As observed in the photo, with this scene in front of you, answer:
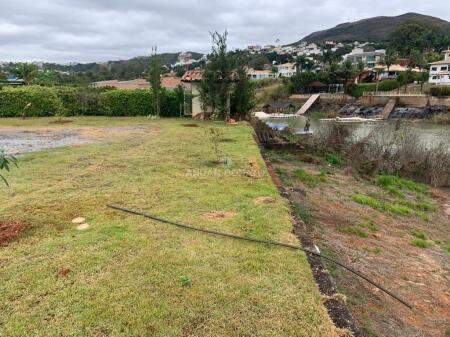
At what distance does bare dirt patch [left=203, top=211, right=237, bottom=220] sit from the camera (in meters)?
4.84

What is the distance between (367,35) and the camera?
187 m

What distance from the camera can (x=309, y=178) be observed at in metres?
10.0

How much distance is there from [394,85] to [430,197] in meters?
56.0

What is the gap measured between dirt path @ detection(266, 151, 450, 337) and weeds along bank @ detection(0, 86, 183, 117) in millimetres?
11007

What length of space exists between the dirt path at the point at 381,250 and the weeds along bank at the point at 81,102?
11.0 metres

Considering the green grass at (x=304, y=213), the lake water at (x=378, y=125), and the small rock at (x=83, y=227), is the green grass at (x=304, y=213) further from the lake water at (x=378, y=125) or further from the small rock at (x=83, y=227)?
the lake water at (x=378, y=125)

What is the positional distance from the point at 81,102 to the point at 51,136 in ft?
27.5

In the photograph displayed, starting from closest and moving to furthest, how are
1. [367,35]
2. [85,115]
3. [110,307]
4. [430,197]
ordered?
[110,307], [430,197], [85,115], [367,35]

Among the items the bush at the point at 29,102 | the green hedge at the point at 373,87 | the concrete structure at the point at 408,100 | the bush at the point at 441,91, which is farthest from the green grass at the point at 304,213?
the green hedge at the point at 373,87

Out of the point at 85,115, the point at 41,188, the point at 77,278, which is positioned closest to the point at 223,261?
the point at 77,278

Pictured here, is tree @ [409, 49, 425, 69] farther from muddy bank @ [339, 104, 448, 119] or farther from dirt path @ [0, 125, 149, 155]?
dirt path @ [0, 125, 149, 155]

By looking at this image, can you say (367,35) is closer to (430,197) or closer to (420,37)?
(420,37)

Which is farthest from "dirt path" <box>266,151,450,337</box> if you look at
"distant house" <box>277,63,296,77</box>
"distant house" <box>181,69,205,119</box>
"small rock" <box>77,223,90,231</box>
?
"distant house" <box>277,63,296,77</box>

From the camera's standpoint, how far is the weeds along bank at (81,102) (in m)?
18.7
